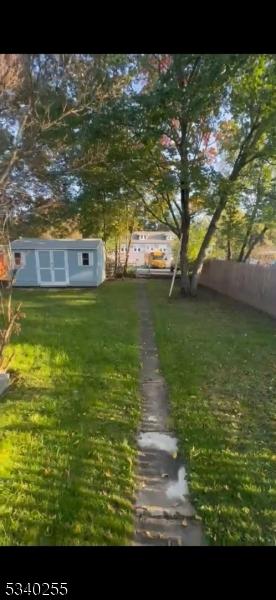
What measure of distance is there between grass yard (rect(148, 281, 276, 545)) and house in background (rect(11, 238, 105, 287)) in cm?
1140

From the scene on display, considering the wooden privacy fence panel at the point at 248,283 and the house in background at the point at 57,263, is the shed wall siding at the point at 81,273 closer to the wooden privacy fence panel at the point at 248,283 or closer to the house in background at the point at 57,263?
the house in background at the point at 57,263

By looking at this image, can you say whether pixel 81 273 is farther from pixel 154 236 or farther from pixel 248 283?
pixel 154 236

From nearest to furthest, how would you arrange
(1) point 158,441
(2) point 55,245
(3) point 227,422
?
(1) point 158,441 < (3) point 227,422 < (2) point 55,245

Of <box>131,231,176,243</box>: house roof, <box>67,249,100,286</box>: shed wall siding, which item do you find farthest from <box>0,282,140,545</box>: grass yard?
<box>131,231,176,243</box>: house roof

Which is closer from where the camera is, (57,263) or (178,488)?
(178,488)

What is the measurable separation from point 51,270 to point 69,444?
16347 millimetres

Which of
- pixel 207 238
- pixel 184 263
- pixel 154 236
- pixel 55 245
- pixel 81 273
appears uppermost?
pixel 154 236

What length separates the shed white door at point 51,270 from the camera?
1842 centimetres

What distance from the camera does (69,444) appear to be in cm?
296

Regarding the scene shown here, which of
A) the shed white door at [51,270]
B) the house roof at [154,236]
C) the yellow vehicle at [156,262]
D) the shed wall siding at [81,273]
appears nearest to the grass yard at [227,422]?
the shed wall siding at [81,273]

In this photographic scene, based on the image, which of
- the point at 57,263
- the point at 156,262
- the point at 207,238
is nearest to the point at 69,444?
the point at 207,238

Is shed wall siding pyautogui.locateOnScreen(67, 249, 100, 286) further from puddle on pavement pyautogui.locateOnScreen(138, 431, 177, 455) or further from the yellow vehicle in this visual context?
the yellow vehicle

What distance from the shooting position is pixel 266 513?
2.20m
